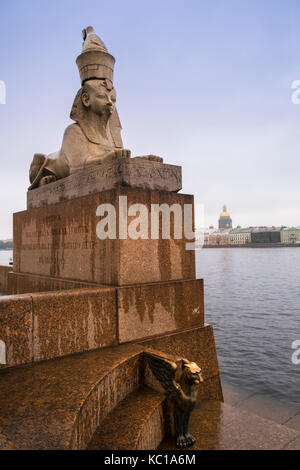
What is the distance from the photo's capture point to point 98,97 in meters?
4.45

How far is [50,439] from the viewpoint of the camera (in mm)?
1616

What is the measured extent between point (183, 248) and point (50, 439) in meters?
2.52

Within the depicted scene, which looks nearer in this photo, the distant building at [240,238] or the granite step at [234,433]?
the granite step at [234,433]

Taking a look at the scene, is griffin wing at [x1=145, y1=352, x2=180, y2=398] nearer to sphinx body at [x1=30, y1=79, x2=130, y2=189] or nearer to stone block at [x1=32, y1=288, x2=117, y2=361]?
stone block at [x1=32, y1=288, x2=117, y2=361]

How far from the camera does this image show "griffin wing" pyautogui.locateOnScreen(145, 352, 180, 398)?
239 centimetres

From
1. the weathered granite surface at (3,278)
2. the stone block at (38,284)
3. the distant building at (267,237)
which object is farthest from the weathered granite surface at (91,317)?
the distant building at (267,237)

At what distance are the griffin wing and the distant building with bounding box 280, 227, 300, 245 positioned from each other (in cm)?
11704

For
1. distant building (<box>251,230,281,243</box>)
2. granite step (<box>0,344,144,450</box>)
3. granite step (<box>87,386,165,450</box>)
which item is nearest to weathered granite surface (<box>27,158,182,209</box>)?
granite step (<box>0,344,144,450</box>)

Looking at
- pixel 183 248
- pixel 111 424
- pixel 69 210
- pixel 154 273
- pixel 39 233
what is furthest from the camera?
pixel 39 233

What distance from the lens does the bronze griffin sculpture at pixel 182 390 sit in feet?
7.71

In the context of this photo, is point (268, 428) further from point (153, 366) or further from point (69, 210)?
point (69, 210)

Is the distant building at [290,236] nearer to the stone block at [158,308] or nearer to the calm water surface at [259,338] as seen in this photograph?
the calm water surface at [259,338]

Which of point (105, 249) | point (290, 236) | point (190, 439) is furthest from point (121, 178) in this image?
point (290, 236)
